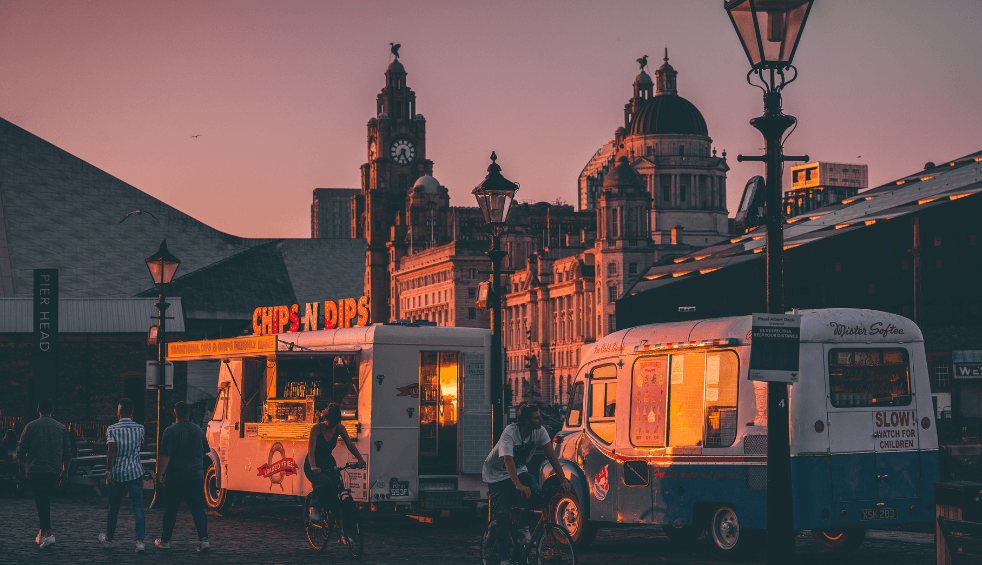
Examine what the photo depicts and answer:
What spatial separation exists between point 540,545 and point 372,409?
20.0ft

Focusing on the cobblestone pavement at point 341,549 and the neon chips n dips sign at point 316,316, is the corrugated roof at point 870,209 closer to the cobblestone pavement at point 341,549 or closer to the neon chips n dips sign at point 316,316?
the neon chips n dips sign at point 316,316

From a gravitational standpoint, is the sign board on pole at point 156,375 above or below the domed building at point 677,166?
below

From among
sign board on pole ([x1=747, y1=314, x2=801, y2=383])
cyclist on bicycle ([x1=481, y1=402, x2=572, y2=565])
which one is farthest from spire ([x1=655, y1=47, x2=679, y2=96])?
sign board on pole ([x1=747, y1=314, x2=801, y2=383])

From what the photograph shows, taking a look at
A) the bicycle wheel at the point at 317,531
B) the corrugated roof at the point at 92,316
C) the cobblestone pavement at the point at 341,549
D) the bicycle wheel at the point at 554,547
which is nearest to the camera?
the bicycle wheel at the point at 554,547

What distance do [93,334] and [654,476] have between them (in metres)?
35.0

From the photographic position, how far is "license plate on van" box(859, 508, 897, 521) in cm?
1345

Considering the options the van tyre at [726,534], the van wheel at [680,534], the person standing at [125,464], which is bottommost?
the van wheel at [680,534]

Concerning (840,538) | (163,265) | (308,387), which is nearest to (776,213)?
(840,538)

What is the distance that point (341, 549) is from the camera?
15.6 meters

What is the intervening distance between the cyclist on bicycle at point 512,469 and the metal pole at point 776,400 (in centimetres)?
333

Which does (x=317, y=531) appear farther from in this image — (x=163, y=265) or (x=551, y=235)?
(x=551, y=235)


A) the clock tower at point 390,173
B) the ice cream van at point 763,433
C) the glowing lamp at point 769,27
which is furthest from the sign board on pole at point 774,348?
the clock tower at point 390,173

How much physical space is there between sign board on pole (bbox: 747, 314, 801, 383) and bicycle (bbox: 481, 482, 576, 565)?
341 centimetres

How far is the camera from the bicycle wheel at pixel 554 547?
1144cm
